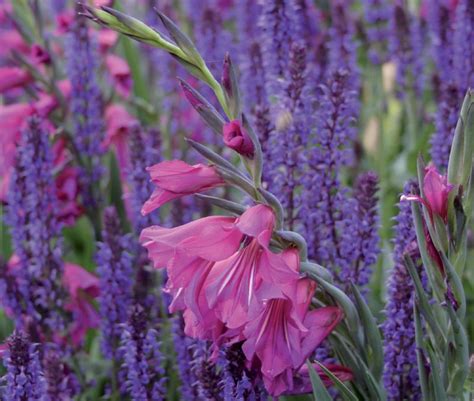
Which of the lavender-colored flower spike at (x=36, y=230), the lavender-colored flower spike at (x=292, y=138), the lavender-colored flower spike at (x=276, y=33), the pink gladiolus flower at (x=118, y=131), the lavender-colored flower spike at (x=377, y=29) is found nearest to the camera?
the lavender-colored flower spike at (x=292, y=138)

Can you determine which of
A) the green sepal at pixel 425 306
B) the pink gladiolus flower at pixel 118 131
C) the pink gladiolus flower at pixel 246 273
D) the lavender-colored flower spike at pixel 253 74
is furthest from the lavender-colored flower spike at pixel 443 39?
the pink gladiolus flower at pixel 246 273

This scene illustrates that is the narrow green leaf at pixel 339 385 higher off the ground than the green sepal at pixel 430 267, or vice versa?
the green sepal at pixel 430 267

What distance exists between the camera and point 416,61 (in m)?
2.12

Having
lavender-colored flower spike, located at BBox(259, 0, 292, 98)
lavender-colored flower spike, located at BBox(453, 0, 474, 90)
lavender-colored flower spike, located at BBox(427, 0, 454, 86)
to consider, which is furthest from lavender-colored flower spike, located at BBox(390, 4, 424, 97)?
lavender-colored flower spike, located at BBox(259, 0, 292, 98)

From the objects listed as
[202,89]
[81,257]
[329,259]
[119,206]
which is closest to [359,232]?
[329,259]

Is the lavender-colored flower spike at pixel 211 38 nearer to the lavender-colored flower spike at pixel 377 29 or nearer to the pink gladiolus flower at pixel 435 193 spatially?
the lavender-colored flower spike at pixel 377 29

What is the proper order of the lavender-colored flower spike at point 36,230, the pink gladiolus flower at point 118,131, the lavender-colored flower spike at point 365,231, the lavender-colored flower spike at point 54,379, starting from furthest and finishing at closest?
the pink gladiolus flower at point 118,131
the lavender-colored flower spike at point 36,230
the lavender-colored flower spike at point 365,231
the lavender-colored flower spike at point 54,379

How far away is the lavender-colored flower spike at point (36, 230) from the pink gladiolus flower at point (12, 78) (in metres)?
0.42

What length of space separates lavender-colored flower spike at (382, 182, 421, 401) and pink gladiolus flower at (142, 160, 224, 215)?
28cm

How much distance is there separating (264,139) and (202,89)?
733 mm

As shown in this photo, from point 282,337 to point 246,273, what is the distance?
0.27 feet

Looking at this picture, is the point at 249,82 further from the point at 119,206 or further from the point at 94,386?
the point at 94,386

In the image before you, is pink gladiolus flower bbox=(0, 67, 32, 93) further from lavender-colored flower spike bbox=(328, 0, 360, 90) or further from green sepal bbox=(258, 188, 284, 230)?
green sepal bbox=(258, 188, 284, 230)

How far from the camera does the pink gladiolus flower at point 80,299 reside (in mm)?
1585
